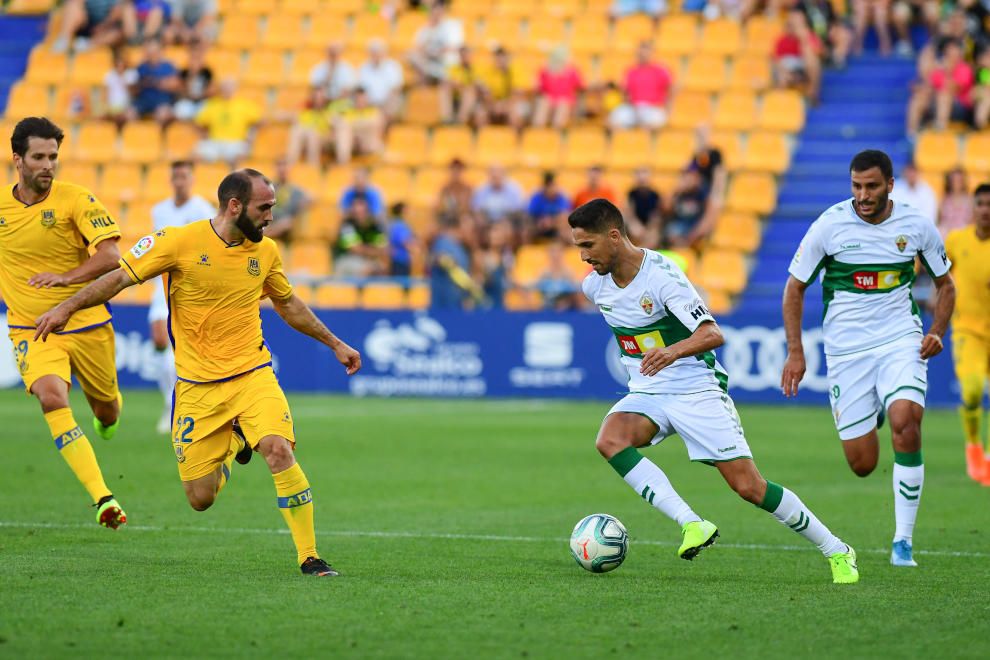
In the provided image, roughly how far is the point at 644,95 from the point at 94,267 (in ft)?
56.5

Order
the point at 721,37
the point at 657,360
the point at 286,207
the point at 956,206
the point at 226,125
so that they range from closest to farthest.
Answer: the point at 657,360
the point at 956,206
the point at 286,207
the point at 226,125
the point at 721,37

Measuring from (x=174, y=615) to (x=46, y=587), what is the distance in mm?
1036

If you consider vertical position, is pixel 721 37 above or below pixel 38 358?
above

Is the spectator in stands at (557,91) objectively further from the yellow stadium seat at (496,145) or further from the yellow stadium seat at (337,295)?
the yellow stadium seat at (337,295)

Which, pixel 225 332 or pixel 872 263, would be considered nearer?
pixel 225 332

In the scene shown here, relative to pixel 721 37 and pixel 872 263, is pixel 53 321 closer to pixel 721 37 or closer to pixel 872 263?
pixel 872 263

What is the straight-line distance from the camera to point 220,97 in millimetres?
27469

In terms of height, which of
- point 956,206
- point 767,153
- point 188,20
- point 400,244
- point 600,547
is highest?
point 188,20

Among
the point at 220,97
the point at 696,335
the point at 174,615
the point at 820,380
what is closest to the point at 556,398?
the point at 820,380

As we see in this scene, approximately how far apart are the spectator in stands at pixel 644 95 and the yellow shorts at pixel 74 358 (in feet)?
54.0

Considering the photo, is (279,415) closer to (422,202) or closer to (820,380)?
(820,380)

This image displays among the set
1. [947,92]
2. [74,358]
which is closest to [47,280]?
[74,358]

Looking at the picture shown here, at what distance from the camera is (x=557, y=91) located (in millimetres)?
26469

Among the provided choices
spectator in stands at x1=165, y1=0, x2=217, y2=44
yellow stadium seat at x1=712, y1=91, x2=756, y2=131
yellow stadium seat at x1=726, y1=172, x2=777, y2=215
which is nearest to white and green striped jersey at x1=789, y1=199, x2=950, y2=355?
yellow stadium seat at x1=726, y1=172, x2=777, y2=215
